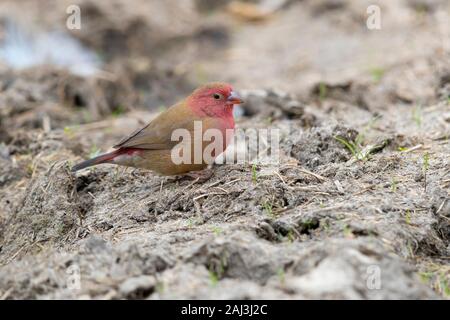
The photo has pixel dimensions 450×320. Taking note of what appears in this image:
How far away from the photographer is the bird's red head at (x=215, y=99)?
5.74 meters

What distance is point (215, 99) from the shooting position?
228 inches

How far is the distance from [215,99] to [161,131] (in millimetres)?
504

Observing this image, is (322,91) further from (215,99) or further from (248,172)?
(248,172)

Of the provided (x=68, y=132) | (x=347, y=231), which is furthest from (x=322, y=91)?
(x=347, y=231)

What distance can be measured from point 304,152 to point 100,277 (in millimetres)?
2315

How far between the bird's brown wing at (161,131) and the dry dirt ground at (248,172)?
0.30m

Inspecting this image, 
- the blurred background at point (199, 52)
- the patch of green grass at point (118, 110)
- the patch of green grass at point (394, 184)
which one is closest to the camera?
the patch of green grass at point (394, 184)

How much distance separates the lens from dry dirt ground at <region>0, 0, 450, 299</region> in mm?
3672

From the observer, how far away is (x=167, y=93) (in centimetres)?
913

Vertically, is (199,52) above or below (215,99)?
above

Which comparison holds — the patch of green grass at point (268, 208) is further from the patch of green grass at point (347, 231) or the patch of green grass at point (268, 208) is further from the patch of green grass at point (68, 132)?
the patch of green grass at point (68, 132)

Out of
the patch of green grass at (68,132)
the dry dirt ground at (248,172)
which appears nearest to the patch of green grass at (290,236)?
the dry dirt ground at (248,172)

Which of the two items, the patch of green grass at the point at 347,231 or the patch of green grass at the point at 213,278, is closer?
the patch of green grass at the point at 213,278

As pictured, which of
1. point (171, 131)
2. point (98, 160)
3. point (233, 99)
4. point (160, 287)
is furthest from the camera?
point (233, 99)
